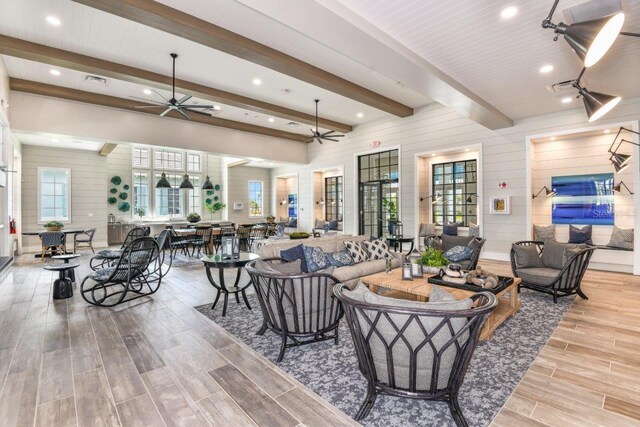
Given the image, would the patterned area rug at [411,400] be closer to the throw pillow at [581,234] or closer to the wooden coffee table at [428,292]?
the wooden coffee table at [428,292]

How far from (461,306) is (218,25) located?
4453 millimetres

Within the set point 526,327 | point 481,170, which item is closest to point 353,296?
point 526,327

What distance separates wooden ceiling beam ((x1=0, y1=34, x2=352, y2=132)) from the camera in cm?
478

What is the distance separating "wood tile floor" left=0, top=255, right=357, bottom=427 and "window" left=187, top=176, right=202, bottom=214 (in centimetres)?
893

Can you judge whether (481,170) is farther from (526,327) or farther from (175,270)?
(175,270)

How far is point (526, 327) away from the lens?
3.50 meters

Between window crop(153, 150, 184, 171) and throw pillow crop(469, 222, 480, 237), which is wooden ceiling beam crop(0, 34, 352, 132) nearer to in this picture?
throw pillow crop(469, 222, 480, 237)

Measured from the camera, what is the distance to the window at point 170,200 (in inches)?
472

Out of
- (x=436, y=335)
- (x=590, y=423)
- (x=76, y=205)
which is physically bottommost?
(x=590, y=423)

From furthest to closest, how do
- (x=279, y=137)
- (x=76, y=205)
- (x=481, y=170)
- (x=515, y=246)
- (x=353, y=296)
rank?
(x=279, y=137)
(x=76, y=205)
(x=481, y=170)
(x=515, y=246)
(x=353, y=296)

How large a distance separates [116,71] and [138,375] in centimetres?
540

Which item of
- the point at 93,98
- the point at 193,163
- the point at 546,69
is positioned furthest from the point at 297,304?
the point at 193,163

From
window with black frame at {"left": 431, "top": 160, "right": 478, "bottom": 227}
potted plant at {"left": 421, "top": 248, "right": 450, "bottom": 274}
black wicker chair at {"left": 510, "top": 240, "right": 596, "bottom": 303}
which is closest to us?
black wicker chair at {"left": 510, "top": 240, "right": 596, "bottom": 303}

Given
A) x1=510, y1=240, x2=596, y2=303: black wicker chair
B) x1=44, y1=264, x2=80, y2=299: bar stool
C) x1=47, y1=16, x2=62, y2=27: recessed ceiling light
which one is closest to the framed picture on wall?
x1=510, y1=240, x2=596, y2=303: black wicker chair
